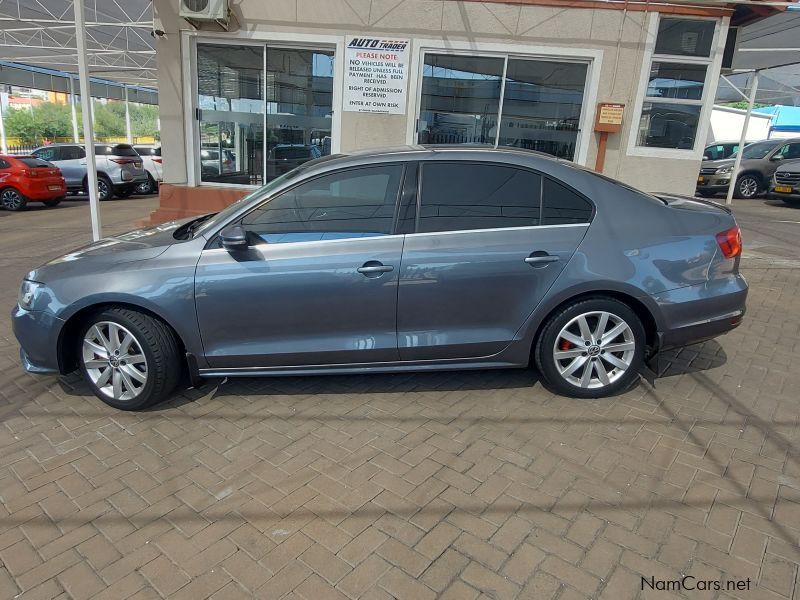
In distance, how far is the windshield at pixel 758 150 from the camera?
55.1 feet

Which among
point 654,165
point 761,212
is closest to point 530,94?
point 654,165

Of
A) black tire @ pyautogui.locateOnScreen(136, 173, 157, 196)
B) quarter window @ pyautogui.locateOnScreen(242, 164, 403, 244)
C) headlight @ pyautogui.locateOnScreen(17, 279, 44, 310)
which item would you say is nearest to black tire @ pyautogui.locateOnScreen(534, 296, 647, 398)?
quarter window @ pyautogui.locateOnScreen(242, 164, 403, 244)

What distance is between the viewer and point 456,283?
3.38m

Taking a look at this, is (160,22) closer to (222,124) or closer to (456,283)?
(222,124)

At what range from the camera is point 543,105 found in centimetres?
830

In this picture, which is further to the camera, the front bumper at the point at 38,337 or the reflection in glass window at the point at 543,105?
the reflection in glass window at the point at 543,105

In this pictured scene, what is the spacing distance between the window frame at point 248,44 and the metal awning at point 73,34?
1.79m

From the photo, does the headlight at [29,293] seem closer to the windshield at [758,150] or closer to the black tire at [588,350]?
the black tire at [588,350]

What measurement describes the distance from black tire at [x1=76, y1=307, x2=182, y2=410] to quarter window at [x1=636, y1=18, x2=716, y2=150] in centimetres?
758

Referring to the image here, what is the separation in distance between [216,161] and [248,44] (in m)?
1.85

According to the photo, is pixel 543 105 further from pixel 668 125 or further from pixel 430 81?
pixel 668 125

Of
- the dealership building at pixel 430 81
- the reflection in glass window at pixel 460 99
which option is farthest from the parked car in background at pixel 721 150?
the reflection in glass window at pixel 460 99

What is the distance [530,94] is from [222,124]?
4.91 meters

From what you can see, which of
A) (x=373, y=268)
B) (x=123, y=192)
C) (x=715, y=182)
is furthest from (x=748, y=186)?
(x=123, y=192)
